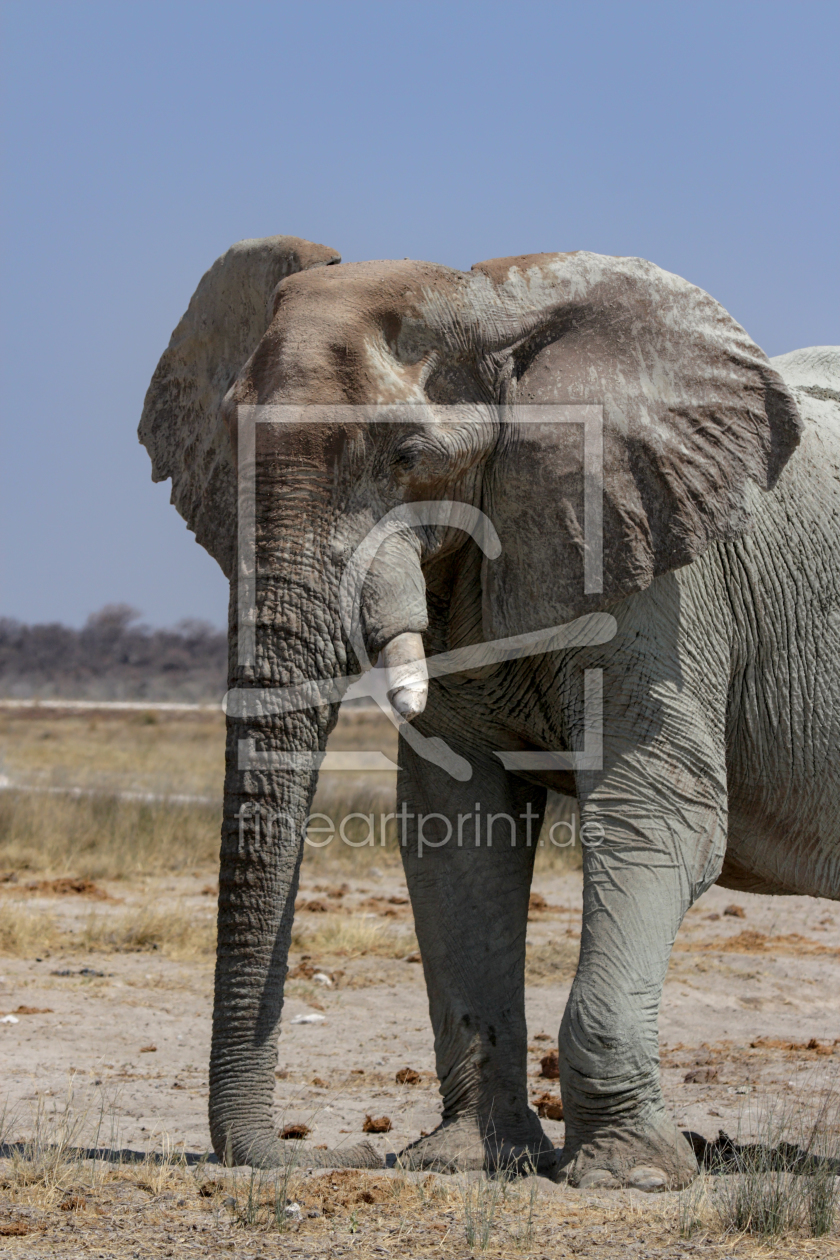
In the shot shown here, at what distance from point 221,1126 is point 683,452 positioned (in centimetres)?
280

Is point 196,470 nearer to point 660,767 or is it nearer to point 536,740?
point 536,740

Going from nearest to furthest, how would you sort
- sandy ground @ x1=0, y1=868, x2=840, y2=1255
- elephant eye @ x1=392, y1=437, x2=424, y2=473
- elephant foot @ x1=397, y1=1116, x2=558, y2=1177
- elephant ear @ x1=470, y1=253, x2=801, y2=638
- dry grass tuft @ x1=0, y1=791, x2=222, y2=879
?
elephant eye @ x1=392, y1=437, x2=424, y2=473 → elephant ear @ x1=470, y1=253, x2=801, y2=638 → elephant foot @ x1=397, y1=1116, x2=558, y2=1177 → sandy ground @ x1=0, y1=868, x2=840, y2=1255 → dry grass tuft @ x1=0, y1=791, x2=222, y2=879

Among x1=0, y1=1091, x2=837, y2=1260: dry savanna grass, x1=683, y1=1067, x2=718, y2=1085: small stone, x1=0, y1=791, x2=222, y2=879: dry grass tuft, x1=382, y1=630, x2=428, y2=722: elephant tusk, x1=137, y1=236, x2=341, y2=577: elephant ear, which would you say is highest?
x1=137, y1=236, x2=341, y2=577: elephant ear

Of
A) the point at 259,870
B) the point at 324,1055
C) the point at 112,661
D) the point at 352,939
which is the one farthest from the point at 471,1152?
the point at 112,661

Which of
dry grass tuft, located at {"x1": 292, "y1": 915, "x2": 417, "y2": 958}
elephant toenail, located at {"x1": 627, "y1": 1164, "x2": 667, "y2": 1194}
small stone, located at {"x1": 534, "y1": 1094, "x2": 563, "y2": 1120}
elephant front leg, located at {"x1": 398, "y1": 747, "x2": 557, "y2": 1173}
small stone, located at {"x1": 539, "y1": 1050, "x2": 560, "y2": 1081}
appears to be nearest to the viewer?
elephant toenail, located at {"x1": 627, "y1": 1164, "x2": 667, "y2": 1194}

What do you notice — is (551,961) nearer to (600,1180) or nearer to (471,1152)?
(471,1152)

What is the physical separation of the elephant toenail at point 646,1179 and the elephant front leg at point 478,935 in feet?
2.65

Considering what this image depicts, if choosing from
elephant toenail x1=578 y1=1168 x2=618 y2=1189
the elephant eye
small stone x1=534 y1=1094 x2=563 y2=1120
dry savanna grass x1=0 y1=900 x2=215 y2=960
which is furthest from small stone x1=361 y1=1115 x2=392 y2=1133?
dry savanna grass x1=0 y1=900 x2=215 y2=960

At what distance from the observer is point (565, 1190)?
5.08 meters

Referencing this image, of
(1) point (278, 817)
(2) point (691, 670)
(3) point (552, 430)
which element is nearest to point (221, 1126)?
(1) point (278, 817)

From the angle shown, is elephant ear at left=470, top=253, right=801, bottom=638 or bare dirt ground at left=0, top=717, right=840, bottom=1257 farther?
elephant ear at left=470, top=253, right=801, bottom=638

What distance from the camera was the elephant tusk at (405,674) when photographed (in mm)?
4695

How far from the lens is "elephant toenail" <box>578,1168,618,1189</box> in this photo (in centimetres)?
505

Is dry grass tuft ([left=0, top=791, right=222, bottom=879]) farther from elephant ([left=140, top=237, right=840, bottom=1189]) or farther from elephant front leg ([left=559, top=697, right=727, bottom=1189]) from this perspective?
elephant front leg ([left=559, top=697, right=727, bottom=1189])
